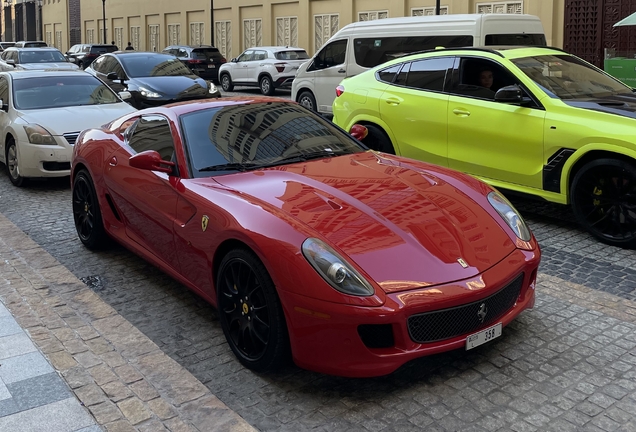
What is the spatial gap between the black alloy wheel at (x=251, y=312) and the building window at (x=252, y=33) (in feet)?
105

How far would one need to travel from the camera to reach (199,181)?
4.75 m

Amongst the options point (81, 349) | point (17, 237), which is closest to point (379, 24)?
point (17, 237)

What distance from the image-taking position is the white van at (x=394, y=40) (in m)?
11.7

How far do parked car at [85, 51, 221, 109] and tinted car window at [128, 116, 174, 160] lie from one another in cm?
918

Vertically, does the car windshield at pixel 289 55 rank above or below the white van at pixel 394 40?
above

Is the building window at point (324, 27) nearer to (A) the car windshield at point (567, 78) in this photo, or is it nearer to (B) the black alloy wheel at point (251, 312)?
(A) the car windshield at point (567, 78)

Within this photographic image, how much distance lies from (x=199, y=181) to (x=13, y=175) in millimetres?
5920

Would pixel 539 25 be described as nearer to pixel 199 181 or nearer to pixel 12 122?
pixel 12 122

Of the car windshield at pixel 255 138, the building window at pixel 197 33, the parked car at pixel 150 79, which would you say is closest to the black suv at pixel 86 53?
the building window at pixel 197 33

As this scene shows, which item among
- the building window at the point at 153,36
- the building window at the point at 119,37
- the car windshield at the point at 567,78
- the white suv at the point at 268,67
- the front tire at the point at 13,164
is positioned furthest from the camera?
the building window at the point at 119,37

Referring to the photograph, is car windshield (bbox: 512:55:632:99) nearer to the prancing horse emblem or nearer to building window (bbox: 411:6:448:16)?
the prancing horse emblem

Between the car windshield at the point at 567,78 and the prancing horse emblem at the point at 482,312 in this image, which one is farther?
the car windshield at the point at 567,78

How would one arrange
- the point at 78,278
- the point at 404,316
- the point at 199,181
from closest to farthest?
the point at 404,316
the point at 199,181
the point at 78,278

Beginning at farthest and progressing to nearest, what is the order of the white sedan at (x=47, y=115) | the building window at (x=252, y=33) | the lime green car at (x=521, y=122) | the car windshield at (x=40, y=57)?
the building window at (x=252, y=33)
the car windshield at (x=40, y=57)
the white sedan at (x=47, y=115)
the lime green car at (x=521, y=122)
